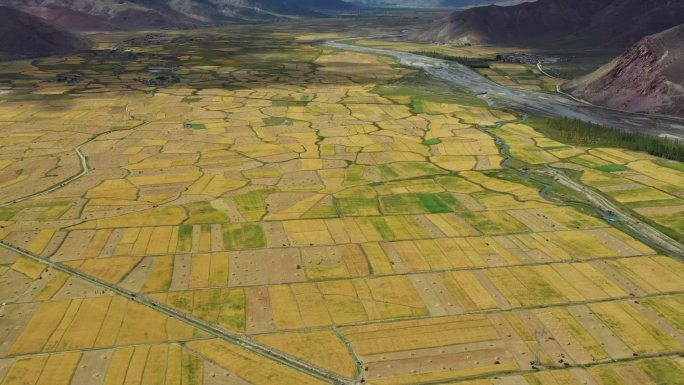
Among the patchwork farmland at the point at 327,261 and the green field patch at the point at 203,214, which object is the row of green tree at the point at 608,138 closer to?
the patchwork farmland at the point at 327,261

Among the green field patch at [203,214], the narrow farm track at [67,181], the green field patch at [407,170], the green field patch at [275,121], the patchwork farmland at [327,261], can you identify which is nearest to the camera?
the patchwork farmland at [327,261]

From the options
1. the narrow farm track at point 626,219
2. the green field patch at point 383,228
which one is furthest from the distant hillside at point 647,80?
the green field patch at point 383,228

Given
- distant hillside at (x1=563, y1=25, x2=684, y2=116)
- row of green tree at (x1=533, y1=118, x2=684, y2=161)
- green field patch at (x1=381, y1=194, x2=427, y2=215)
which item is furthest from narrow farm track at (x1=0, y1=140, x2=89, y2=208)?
distant hillside at (x1=563, y1=25, x2=684, y2=116)

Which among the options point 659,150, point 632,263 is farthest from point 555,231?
point 659,150

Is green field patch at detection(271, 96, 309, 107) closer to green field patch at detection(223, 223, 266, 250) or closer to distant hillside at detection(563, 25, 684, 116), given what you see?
distant hillside at detection(563, 25, 684, 116)

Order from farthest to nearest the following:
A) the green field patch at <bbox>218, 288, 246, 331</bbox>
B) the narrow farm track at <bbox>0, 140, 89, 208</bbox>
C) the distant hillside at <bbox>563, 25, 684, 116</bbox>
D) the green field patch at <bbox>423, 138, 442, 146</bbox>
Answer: the distant hillside at <bbox>563, 25, 684, 116</bbox>
the green field patch at <bbox>423, 138, 442, 146</bbox>
the narrow farm track at <bbox>0, 140, 89, 208</bbox>
the green field patch at <bbox>218, 288, 246, 331</bbox>

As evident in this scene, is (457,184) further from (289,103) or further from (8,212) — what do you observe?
(289,103)
